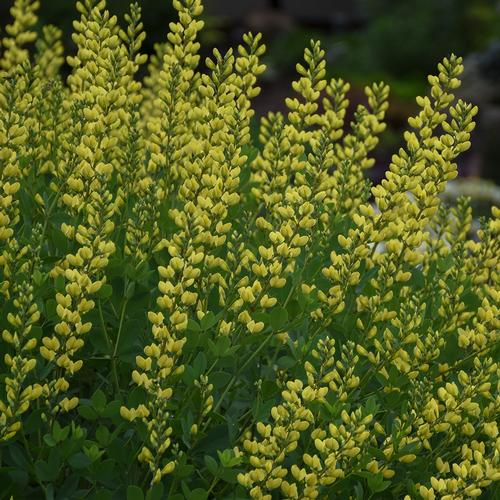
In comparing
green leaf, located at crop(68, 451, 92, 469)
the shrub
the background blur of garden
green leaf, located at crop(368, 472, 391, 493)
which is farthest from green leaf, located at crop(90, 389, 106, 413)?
the background blur of garden

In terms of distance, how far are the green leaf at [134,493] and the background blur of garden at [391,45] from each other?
714cm

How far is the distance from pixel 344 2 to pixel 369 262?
3098 cm

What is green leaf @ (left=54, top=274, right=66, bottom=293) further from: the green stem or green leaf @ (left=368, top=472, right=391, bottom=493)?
green leaf @ (left=368, top=472, right=391, bottom=493)

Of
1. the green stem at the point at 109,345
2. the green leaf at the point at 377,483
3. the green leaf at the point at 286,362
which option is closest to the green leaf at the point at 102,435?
the green stem at the point at 109,345

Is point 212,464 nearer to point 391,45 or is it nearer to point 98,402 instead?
point 98,402

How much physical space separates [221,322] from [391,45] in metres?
18.4

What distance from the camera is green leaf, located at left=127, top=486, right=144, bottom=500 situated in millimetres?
2331

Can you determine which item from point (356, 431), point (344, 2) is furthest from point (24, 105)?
point (344, 2)

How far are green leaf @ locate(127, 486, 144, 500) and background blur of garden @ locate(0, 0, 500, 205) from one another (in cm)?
714

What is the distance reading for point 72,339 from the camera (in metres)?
2.41

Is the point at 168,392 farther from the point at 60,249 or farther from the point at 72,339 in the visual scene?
the point at 60,249

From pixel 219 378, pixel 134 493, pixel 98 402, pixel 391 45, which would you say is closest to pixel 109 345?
pixel 98 402

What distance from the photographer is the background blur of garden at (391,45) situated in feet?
43.4

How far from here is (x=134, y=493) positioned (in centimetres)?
234
